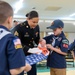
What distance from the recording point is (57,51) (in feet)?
7.17

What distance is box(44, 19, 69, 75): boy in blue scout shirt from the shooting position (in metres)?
2.19

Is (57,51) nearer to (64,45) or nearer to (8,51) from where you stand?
(64,45)

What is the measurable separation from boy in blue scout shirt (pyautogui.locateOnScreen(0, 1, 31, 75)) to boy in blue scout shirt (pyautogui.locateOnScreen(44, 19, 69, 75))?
3.70 ft

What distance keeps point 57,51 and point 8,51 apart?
3.93ft

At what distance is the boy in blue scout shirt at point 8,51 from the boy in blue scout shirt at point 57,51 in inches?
44.4

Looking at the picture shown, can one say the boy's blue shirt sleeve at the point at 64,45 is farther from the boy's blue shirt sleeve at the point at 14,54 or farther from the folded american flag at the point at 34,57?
the boy's blue shirt sleeve at the point at 14,54

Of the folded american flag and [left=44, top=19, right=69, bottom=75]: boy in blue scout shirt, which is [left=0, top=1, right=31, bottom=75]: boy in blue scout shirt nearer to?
the folded american flag

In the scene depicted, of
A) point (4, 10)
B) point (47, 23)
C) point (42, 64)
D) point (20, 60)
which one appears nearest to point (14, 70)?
point (20, 60)

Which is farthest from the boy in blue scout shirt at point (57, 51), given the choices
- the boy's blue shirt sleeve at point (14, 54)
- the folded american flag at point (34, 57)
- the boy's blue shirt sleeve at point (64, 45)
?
the boy's blue shirt sleeve at point (14, 54)

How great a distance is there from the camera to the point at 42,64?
8.55 meters

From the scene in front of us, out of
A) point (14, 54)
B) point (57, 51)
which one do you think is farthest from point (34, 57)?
point (14, 54)

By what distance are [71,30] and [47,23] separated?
118 inches

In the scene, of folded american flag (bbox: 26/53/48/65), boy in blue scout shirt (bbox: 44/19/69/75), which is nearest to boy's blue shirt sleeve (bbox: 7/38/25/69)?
folded american flag (bbox: 26/53/48/65)

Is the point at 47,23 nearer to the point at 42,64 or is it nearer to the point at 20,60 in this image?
the point at 42,64
